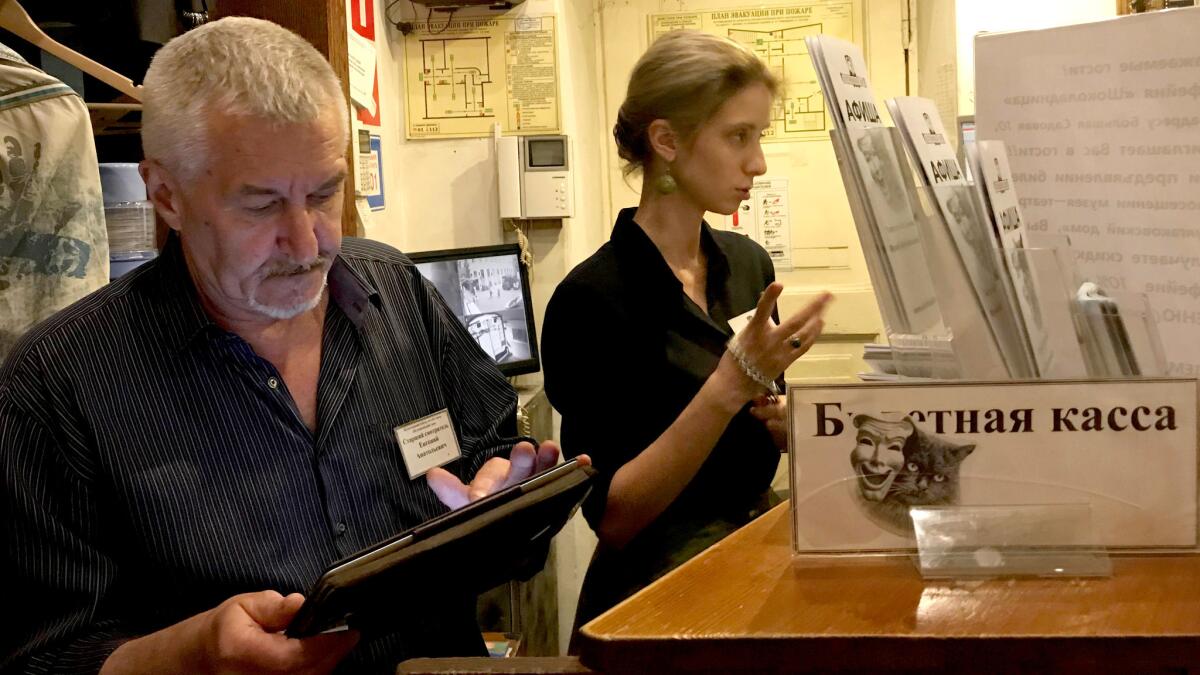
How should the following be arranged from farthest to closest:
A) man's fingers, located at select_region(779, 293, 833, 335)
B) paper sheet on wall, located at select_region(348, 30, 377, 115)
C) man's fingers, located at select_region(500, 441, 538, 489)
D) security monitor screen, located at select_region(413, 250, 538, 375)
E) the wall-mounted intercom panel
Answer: the wall-mounted intercom panel
security monitor screen, located at select_region(413, 250, 538, 375)
paper sheet on wall, located at select_region(348, 30, 377, 115)
man's fingers, located at select_region(779, 293, 833, 335)
man's fingers, located at select_region(500, 441, 538, 489)

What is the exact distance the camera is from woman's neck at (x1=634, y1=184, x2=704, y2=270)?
1811 millimetres

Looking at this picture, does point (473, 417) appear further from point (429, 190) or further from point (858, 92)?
point (429, 190)

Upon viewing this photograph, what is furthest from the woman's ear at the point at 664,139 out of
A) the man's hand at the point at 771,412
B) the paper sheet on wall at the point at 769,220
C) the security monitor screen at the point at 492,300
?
the paper sheet on wall at the point at 769,220

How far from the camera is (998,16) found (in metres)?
3.17

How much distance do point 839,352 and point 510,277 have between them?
1599 millimetres

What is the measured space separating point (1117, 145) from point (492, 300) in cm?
236

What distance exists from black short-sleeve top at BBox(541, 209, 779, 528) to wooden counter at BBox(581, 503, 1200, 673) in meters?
0.89

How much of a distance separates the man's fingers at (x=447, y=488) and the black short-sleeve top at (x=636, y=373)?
1.16 feet

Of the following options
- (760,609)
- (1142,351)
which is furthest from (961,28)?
(760,609)

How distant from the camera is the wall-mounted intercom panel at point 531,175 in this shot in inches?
132

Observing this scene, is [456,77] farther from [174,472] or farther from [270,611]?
[270,611]

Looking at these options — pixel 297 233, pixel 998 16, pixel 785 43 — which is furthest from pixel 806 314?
pixel 785 43

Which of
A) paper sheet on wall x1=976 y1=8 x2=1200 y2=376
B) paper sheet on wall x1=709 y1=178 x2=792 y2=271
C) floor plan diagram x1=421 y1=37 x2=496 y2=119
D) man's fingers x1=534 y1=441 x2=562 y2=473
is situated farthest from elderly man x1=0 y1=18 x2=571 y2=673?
paper sheet on wall x1=709 y1=178 x2=792 y2=271

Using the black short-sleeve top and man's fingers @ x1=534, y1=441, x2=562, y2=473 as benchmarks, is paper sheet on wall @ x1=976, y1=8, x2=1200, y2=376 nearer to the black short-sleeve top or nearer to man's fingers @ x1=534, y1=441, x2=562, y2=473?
man's fingers @ x1=534, y1=441, x2=562, y2=473
